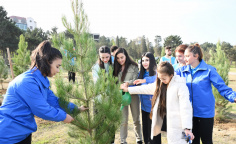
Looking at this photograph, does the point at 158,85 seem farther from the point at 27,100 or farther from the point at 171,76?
the point at 27,100

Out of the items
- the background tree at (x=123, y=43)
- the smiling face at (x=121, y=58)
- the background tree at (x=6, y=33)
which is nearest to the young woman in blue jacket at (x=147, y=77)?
the smiling face at (x=121, y=58)

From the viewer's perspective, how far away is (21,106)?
1424mm

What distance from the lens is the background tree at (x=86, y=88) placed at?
69.9 inches

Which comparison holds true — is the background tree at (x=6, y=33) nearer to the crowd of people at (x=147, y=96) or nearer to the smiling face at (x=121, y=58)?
the smiling face at (x=121, y=58)

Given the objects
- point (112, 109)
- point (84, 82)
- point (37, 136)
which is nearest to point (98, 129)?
point (112, 109)

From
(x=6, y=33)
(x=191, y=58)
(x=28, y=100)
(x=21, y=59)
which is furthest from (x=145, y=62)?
(x=6, y=33)

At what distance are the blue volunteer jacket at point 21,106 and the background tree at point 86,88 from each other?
0.33 m

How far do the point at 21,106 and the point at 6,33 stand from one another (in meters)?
30.2

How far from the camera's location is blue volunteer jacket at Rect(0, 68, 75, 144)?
4.56ft

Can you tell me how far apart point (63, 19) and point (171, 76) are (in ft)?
4.95

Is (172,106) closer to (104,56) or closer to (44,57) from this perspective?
(104,56)

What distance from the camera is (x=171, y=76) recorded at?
2.06 m

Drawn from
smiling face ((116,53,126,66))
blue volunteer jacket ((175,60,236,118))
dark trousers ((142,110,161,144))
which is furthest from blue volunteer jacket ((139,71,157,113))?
blue volunteer jacket ((175,60,236,118))

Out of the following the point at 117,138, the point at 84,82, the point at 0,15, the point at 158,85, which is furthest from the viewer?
the point at 0,15
